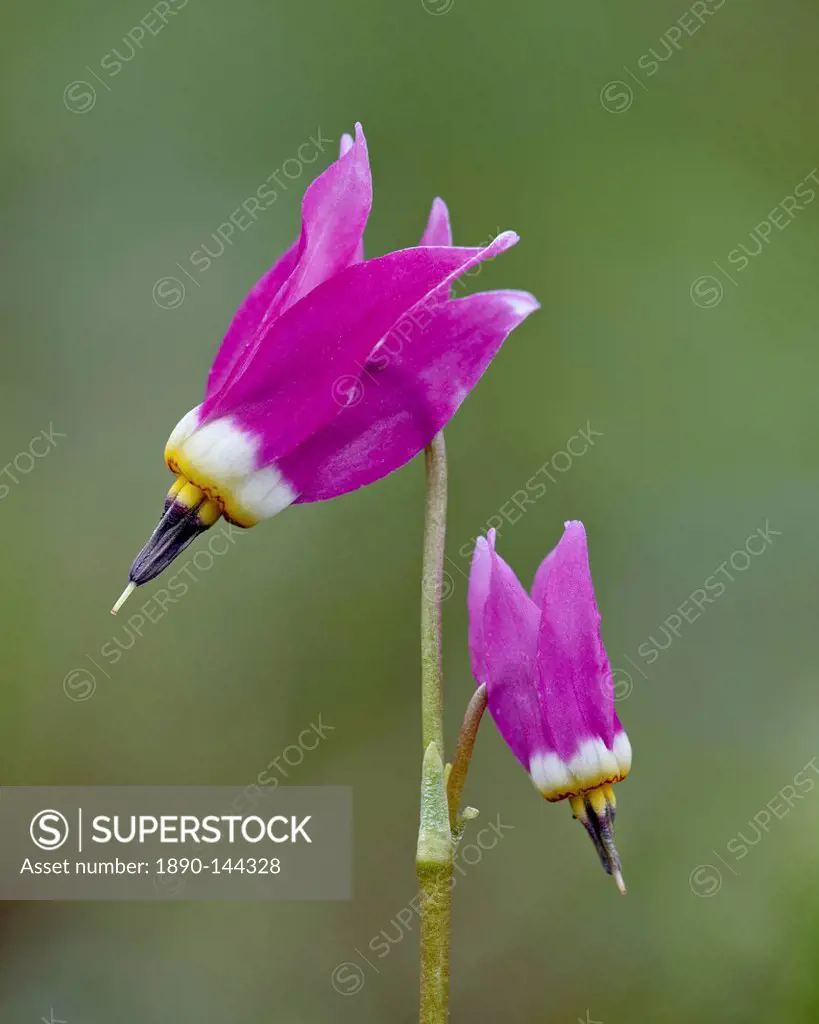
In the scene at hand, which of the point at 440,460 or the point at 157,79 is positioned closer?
the point at 440,460

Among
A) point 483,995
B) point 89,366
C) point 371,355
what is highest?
point 89,366

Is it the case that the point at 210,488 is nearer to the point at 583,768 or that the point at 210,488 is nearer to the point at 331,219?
the point at 331,219

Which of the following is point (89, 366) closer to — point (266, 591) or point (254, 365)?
point (266, 591)

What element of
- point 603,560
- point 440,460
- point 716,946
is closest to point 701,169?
point 603,560

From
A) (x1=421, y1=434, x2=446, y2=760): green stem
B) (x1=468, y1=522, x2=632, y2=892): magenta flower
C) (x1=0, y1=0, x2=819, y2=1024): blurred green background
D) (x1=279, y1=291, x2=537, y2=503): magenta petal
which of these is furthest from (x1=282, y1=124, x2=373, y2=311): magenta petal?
(x1=0, y1=0, x2=819, y2=1024): blurred green background

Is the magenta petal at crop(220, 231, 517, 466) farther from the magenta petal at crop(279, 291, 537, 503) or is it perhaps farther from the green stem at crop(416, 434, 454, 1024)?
the green stem at crop(416, 434, 454, 1024)

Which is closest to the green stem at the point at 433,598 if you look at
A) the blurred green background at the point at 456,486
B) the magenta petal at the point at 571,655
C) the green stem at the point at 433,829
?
the green stem at the point at 433,829

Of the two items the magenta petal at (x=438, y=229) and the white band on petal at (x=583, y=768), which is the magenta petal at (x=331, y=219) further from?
the white band on petal at (x=583, y=768)

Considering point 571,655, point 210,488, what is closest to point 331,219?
point 210,488
